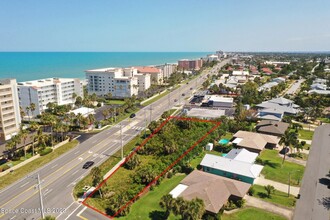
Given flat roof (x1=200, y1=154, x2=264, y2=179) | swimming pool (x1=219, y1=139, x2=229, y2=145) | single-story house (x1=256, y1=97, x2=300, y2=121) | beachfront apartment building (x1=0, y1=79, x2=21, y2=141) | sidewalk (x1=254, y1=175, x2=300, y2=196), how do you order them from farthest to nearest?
single-story house (x1=256, y1=97, x2=300, y2=121) → beachfront apartment building (x1=0, y1=79, x2=21, y2=141) → swimming pool (x1=219, y1=139, x2=229, y2=145) → flat roof (x1=200, y1=154, x2=264, y2=179) → sidewalk (x1=254, y1=175, x2=300, y2=196)

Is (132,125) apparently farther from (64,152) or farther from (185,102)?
(185,102)

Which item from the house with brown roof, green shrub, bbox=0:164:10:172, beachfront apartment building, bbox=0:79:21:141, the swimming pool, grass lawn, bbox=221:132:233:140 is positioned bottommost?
grass lawn, bbox=221:132:233:140

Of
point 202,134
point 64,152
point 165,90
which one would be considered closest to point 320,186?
point 202,134

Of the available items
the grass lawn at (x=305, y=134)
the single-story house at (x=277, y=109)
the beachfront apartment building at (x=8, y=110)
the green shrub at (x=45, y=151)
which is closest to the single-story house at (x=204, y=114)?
the single-story house at (x=277, y=109)

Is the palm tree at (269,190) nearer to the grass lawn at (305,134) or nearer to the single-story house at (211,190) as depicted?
the single-story house at (211,190)

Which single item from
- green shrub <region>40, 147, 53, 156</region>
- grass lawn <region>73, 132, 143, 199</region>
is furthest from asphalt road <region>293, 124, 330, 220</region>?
green shrub <region>40, 147, 53, 156</region>

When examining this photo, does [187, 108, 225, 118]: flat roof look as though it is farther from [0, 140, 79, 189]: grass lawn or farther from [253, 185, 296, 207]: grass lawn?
[253, 185, 296, 207]: grass lawn

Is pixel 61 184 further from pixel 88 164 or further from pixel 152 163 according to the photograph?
pixel 152 163
